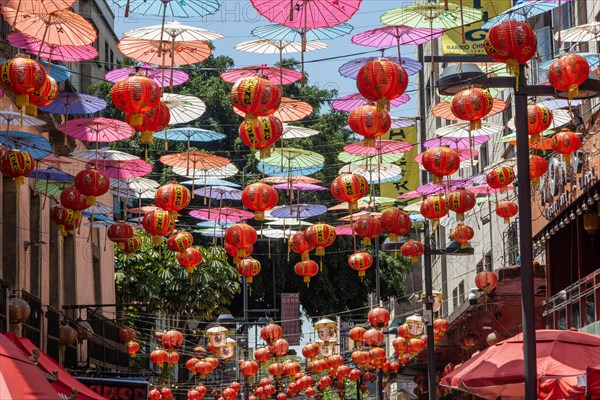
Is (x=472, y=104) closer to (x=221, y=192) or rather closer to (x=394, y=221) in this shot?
(x=394, y=221)

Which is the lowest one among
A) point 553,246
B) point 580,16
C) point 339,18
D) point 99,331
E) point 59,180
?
point 99,331

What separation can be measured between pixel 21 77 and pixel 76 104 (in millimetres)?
5223

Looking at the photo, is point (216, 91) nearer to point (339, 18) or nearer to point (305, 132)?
point (305, 132)

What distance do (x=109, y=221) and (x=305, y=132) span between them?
6608mm

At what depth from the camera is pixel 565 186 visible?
21.6 metres

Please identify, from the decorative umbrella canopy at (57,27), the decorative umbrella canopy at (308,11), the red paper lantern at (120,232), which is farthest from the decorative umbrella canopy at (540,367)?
the red paper lantern at (120,232)

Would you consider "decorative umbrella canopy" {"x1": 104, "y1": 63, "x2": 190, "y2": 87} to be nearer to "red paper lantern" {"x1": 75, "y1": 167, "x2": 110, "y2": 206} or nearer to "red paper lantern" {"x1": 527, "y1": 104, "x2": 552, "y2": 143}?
"red paper lantern" {"x1": 75, "y1": 167, "x2": 110, "y2": 206}

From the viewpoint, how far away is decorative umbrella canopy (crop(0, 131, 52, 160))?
18.6 m

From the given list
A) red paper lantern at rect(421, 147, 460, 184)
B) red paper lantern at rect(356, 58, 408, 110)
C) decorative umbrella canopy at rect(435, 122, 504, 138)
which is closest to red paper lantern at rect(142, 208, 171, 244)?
red paper lantern at rect(421, 147, 460, 184)

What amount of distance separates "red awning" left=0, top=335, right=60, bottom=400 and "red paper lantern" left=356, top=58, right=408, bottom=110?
657cm

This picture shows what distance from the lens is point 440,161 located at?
19.5 metres

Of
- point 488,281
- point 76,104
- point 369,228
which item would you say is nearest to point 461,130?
point 369,228

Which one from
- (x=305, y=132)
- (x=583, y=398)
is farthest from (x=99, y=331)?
(x=583, y=398)

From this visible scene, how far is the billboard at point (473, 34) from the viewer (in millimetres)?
28438
